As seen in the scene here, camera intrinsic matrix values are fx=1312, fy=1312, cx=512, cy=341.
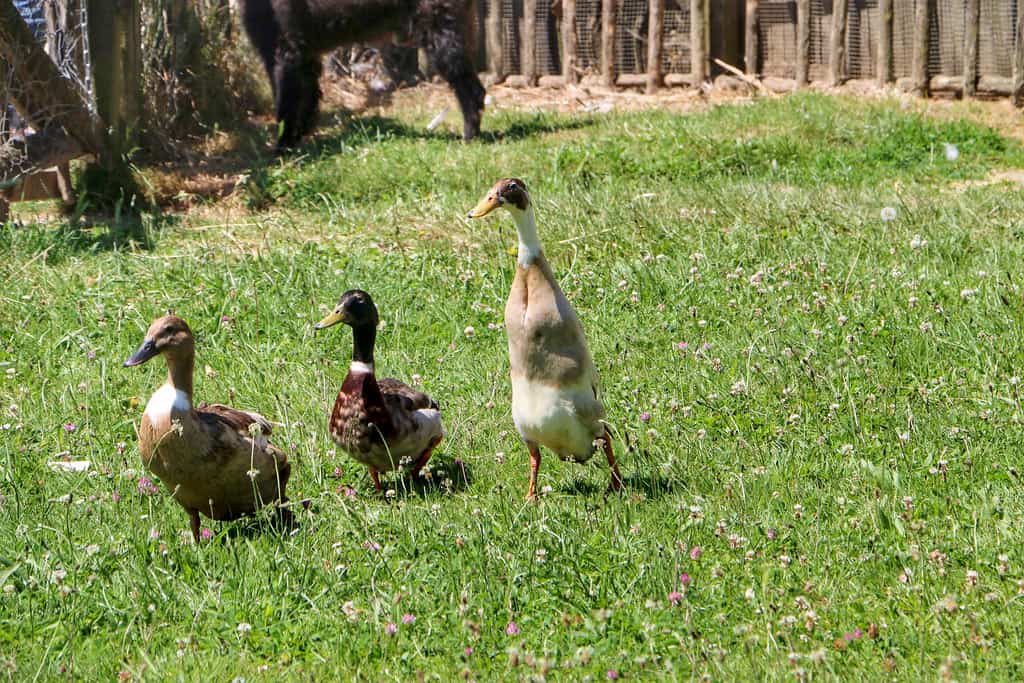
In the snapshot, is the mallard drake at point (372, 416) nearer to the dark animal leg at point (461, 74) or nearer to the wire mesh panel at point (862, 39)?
the dark animal leg at point (461, 74)

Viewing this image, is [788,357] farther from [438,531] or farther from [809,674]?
[809,674]

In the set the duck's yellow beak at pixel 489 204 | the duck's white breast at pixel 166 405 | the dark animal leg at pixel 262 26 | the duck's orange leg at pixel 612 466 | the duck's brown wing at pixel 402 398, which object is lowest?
the duck's orange leg at pixel 612 466

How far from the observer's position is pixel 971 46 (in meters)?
13.1

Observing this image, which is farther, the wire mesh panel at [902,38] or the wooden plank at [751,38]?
the wooden plank at [751,38]

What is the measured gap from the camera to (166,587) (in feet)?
13.7

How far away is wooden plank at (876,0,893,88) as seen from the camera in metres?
13.7

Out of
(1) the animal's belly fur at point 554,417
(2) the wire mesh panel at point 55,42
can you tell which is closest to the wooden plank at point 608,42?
(2) the wire mesh panel at point 55,42

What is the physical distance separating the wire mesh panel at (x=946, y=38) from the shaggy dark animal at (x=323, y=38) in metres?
4.81

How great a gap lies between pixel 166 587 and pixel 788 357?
3031 mm

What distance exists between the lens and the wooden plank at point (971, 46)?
1299 centimetres

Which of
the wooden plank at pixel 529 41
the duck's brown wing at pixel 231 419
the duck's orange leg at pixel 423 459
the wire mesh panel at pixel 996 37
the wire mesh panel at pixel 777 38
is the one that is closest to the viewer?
the duck's brown wing at pixel 231 419

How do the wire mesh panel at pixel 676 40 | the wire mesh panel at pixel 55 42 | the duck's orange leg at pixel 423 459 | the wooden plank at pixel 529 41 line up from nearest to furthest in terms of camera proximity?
1. the duck's orange leg at pixel 423 459
2. the wire mesh panel at pixel 55 42
3. the wire mesh panel at pixel 676 40
4. the wooden plank at pixel 529 41

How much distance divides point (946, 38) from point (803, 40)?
5.20 feet

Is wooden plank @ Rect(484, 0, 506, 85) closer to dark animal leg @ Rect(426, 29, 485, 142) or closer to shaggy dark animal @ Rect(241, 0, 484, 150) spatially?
shaggy dark animal @ Rect(241, 0, 484, 150)
